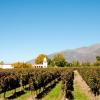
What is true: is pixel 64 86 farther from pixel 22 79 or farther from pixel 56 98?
pixel 22 79

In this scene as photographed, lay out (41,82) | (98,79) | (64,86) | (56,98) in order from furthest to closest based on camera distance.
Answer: (41,82) < (98,79) < (64,86) < (56,98)

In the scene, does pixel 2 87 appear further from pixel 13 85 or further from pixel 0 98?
pixel 13 85

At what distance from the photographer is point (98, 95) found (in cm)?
4694

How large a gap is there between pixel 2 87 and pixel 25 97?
15.6 ft

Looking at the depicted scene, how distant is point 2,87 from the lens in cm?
4541

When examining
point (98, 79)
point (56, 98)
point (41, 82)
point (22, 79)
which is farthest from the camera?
point (22, 79)

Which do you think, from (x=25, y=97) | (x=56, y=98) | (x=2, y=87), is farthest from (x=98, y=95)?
A: (x=2, y=87)

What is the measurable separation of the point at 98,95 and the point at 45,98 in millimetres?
9790

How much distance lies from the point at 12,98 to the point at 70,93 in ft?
31.6

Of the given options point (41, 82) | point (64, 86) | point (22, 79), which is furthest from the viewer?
point (22, 79)

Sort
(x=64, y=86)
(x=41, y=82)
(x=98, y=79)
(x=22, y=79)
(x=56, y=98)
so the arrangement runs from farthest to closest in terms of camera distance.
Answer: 1. (x=22, y=79)
2. (x=41, y=82)
3. (x=98, y=79)
4. (x=64, y=86)
5. (x=56, y=98)

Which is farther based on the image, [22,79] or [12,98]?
[22,79]

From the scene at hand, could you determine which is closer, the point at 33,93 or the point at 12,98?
the point at 12,98

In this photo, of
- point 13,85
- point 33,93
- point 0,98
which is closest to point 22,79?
point 13,85
